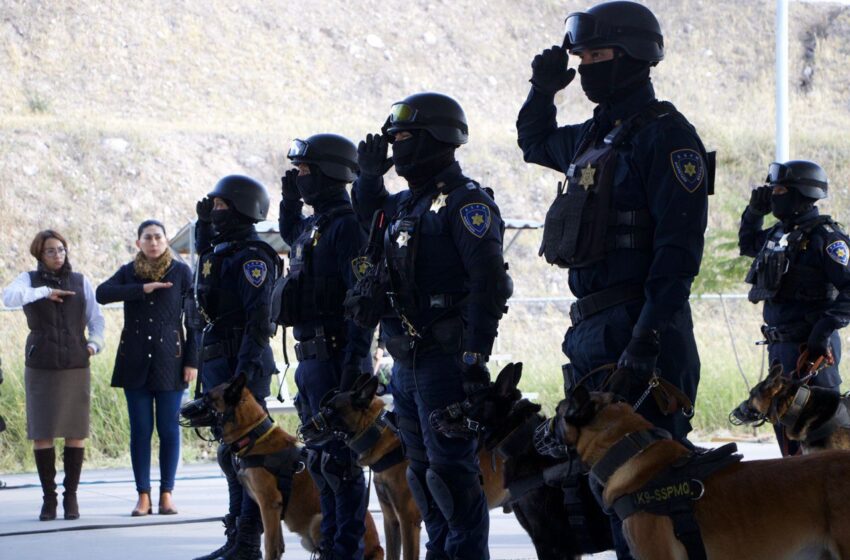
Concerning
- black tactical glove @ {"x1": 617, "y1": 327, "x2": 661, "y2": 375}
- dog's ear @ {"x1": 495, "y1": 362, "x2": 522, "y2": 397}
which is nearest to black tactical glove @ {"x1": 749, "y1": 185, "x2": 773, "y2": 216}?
dog's ear @ {"x1": 495, "y1": 362, "x2": 522, "y2": 397}

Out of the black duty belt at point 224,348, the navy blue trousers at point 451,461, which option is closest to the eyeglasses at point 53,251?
the black duty belt at point 224,348

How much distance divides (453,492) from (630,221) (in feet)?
4.89

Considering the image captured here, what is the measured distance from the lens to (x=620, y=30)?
15.5 ft

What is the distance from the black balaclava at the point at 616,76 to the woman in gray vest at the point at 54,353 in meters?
6.08

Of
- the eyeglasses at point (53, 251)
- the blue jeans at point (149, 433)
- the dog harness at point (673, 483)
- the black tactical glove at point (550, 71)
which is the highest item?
the black tactical glove at point (550, 71)

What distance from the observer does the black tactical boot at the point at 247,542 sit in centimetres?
704

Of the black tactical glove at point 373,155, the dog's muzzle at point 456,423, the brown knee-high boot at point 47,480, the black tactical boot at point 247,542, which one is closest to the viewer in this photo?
the dog's muzzle at point 456,423

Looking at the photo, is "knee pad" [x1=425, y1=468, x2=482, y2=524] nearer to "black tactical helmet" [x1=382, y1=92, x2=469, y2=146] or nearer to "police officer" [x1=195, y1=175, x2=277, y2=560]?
"black tactical helmet" [x1=382, y1=92, x2=469, y2=146]

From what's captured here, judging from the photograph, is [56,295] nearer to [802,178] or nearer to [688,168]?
[802,178]

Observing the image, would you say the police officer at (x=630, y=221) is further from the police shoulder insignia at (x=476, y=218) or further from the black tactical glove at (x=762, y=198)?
the black tactical glove at (x=762, y=198)

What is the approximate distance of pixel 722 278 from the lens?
17.9m

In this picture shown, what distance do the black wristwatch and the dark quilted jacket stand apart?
455 centimetres

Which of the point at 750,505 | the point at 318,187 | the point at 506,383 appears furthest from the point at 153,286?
the point at 750,505

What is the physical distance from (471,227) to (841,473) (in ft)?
6.37
